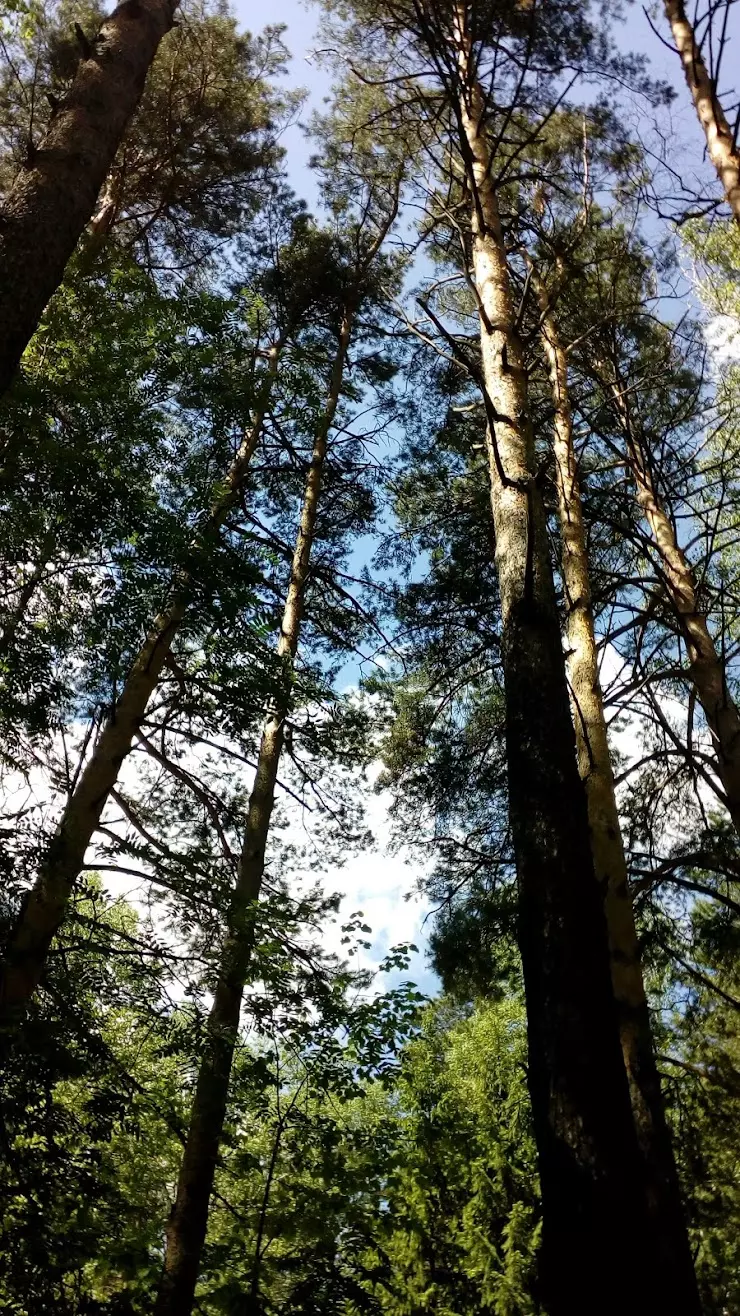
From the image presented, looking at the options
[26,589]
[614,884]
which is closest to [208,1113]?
[614,884]

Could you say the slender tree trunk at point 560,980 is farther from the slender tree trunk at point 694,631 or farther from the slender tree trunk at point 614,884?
the slender tree trunk at point 694,631

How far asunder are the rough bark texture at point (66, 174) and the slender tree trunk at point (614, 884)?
2.64 metres

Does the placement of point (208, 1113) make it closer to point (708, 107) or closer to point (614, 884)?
point (614, 884)

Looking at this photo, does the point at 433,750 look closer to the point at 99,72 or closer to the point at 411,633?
the point at 411,633

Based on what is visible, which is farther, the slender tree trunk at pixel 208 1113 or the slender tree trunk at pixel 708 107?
the slender tree trunk at pixel 708 107

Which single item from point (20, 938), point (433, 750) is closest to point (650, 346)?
point (433, 750)

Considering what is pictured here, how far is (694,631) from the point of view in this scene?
6.01m

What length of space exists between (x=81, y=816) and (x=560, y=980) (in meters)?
3.73

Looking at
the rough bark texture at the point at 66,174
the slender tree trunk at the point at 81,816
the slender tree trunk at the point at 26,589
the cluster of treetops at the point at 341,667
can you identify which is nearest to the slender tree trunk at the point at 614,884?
the cluster of treetops at the point at 341,667

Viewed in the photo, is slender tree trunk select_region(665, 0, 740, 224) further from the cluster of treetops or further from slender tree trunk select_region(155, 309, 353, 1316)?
slender tree trunk select_region(155, 309, 353, 1316)

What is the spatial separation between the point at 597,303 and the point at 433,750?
15.8 feet

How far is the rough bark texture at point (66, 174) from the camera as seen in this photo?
370 cm

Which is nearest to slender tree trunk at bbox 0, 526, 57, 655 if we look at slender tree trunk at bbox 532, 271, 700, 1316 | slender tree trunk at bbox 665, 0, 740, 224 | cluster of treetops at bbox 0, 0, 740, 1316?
cluster of treetops at bbox 0, 0, 740, 1316

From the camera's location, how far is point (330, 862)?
26.9ft
